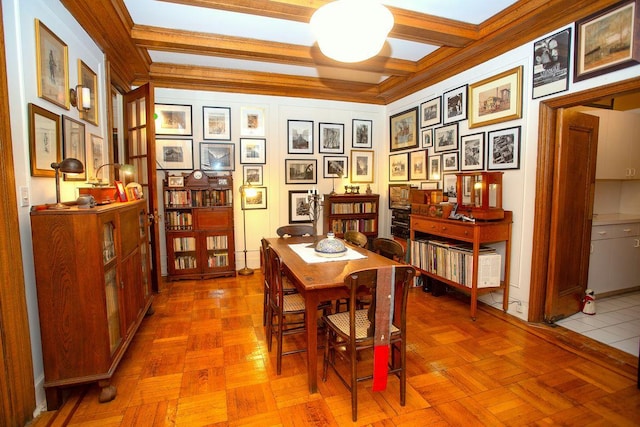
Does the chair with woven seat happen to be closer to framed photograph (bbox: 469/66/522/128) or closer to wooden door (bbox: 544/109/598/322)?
wooden door (bbox: 544/109/598/322)

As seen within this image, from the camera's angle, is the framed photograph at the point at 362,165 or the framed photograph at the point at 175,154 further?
the framed photograph at the point at 362,165

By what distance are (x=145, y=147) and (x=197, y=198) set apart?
98 cm

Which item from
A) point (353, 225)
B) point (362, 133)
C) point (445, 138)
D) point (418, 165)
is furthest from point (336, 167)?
point (445, 138)

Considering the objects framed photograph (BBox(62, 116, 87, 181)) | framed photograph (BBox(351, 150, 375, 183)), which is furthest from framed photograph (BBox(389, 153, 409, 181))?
framed photograph (BBox(62, 116, 87, 181))

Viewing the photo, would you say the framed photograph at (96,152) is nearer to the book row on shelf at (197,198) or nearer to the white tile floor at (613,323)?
the book row on shelf at (197,198)

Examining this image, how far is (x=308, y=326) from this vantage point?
2.10 metres

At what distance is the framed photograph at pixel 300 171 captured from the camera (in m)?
5.20

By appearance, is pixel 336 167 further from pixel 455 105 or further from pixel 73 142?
pixel 73 142

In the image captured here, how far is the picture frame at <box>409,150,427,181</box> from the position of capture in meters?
4.61

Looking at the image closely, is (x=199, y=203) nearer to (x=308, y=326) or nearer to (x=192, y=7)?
(x=192, y=7)

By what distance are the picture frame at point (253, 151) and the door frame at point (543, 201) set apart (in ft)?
11.8

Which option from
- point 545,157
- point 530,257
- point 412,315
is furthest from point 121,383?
point 545,157

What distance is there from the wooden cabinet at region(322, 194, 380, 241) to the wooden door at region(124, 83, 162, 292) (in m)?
2.45

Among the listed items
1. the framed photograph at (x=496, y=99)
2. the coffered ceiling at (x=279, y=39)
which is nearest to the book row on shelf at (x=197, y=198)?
the coffered ceiling at (x=279, y=39)
